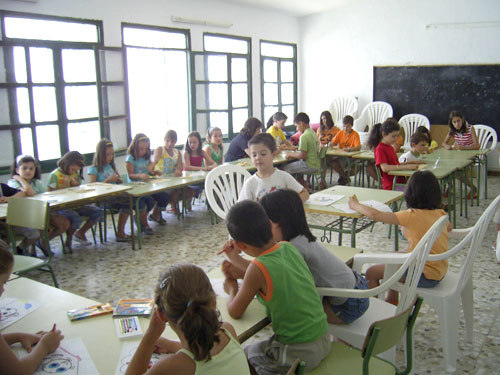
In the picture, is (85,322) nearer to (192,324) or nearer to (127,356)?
(127,356)

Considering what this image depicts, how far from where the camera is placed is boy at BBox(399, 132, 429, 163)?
529 cm

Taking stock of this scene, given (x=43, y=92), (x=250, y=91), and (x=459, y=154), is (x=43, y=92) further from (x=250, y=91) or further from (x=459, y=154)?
(x=459, y=154)

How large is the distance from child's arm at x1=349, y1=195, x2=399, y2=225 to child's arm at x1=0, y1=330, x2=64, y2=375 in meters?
1.79

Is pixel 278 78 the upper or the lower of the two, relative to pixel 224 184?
upper

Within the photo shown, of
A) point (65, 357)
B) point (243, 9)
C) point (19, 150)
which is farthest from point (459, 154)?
point (65, 357)

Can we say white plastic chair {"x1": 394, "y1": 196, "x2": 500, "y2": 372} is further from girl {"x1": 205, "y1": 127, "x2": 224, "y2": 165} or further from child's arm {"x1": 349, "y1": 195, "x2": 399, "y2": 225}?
girl {"x1": 205, "y1": 127, "x2": 224, "y2": 165}

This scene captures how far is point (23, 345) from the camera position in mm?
1557

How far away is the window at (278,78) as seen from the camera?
9.05 m

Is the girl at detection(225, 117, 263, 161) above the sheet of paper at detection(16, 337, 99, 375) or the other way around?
above

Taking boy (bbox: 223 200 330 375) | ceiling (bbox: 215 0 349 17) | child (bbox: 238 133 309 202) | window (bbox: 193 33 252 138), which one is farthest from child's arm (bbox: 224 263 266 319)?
ceiling (bbox: 215 0 349 17)

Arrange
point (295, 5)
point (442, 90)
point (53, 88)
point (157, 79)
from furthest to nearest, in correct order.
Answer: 1. point (295, 5)
2. point (442, 90)
3. point (157, 79)
4. point (53, 88)

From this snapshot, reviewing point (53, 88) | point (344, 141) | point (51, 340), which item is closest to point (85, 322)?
point (51, 340)

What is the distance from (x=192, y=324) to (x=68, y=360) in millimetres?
483

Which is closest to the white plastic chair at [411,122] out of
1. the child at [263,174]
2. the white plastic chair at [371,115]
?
the white plastic chair at [371,115]
